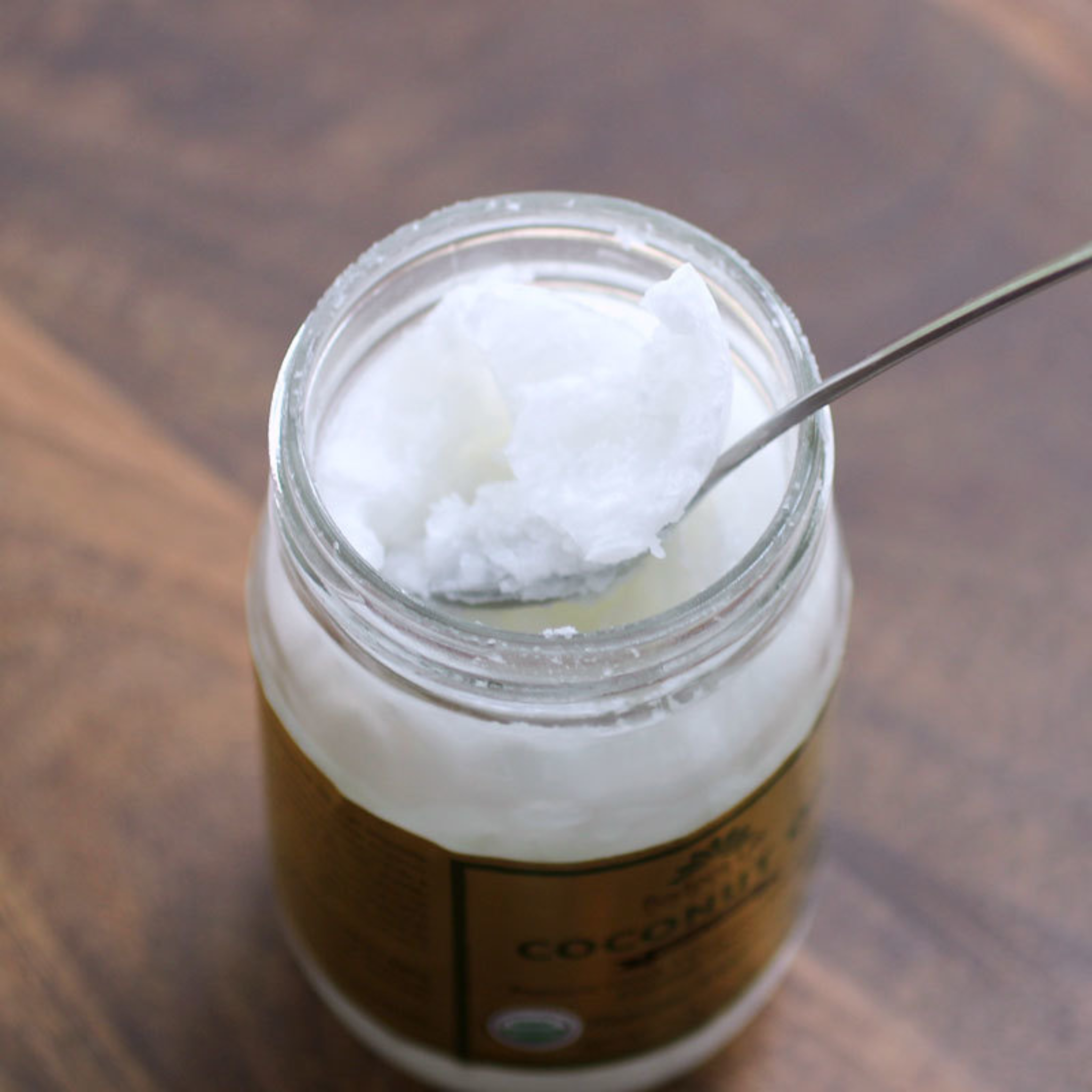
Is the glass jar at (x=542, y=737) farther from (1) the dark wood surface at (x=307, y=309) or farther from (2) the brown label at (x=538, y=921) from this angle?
(1) the dark wood surface at (x=307, y=309)

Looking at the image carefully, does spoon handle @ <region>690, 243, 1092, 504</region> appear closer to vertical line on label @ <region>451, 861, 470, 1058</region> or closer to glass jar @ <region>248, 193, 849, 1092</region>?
glass jar @ <region>248, 193, 849, 1092</region>

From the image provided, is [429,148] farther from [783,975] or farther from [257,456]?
[783,975]

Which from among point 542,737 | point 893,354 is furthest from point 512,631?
point 893,354

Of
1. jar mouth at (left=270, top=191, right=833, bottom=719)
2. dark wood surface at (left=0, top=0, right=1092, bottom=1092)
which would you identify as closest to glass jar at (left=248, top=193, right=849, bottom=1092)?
jar mouth at (left=270, top=191, right=833, bottom=719)

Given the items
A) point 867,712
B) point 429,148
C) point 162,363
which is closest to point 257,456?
point 162,363

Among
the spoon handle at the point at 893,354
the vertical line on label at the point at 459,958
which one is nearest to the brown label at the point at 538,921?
the vertical line on label at the point at 459,958
